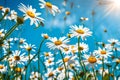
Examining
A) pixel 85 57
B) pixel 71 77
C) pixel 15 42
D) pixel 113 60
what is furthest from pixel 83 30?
pixel 15 42

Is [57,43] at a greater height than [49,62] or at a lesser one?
lesser

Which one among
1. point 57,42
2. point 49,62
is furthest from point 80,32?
point 49,62

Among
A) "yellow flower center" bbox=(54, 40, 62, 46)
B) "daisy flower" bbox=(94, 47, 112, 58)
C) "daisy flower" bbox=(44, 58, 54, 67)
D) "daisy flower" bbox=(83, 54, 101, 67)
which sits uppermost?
"daisy flower" bbox=(44, 58, 54, 67)

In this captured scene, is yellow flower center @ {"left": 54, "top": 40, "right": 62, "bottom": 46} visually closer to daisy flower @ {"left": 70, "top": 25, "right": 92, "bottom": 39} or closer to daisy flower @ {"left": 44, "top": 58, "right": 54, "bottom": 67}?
daisy flower @ {"left": 70, "top": 25, "right": 92, "bottom": 39}

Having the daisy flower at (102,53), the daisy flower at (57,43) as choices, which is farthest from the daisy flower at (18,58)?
the daisy flower at (102,53)

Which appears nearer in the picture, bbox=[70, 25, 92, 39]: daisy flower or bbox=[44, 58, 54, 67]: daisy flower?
bbox=[70, 25, 92, 39]: daisy flower

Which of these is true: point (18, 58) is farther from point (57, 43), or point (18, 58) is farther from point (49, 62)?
point (49, 62)

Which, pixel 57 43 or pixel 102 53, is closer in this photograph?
pixel 57 43

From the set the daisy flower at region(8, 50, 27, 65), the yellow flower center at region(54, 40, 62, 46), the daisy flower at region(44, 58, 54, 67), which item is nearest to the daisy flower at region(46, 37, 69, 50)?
the yellow flower center at region(54, 40, 62, 46)

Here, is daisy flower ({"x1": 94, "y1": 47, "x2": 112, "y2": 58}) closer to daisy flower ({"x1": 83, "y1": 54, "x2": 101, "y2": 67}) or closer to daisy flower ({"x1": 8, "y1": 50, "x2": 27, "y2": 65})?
daisy flower ({"x1": 83, "y1": 54, "x2": 101, "y2": 67})

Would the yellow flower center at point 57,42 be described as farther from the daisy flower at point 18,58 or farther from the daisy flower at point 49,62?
the daisy flower at point 49,62

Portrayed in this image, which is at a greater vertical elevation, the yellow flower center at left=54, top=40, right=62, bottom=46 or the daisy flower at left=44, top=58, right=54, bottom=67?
the daisy flower at left=44, top=58, right=54, bottom=67

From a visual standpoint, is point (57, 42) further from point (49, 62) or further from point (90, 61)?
point (49, 62)
